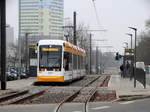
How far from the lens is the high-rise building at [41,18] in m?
178

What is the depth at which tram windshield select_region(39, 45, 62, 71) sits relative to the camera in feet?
79.7

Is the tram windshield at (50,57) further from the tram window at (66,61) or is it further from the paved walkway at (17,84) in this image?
the paved walkway at (17,84)

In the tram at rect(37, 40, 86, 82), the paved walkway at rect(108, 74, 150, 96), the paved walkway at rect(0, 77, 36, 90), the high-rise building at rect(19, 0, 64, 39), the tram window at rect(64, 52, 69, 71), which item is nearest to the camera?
the paved walkway at rect(108, 74, 150, 96)

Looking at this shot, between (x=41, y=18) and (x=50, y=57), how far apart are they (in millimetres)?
157825

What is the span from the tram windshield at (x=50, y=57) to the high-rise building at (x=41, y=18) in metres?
146

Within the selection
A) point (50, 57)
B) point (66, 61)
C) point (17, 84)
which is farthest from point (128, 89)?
point (17, 84)

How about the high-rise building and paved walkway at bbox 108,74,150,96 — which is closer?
paved walkway at bbox 108,74,150,96

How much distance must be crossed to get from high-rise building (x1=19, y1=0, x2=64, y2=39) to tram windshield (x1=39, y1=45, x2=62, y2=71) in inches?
5743

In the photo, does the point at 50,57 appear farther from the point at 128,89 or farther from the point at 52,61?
the point at 128,89

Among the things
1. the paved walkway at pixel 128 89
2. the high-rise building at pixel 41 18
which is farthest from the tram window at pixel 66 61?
the high-rise building at pixel 41 18

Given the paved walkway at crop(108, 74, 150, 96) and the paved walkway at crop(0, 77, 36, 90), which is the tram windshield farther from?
the paved walkway at crop(108, 74, 150, 96)

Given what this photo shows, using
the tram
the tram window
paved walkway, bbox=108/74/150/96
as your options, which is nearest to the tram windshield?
the tram

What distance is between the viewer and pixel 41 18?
180 metres

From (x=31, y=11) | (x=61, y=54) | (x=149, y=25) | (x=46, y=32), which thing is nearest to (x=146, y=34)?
(x=149, y=25)
